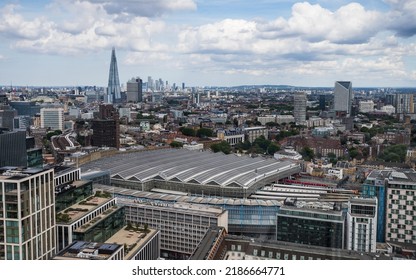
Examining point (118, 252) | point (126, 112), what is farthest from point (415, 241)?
point (126, 112)

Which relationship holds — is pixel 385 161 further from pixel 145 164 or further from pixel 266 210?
pixel 145 164

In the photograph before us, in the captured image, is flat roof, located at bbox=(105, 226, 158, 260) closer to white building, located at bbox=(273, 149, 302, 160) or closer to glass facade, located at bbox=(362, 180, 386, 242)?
glass facade, located at bbox=(362, 180, 386, 242)

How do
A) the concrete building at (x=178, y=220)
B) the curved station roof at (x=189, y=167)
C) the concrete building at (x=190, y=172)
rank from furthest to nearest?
the curved station roof at (x=189, y=167)
the concrete building at (x=190, y=172)
the concrete building at (x=178, y=220)

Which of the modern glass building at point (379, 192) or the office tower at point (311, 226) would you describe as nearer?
the modern glass building at point (379, 192)

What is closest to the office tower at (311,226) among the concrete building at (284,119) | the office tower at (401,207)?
the office tower at (401,207)

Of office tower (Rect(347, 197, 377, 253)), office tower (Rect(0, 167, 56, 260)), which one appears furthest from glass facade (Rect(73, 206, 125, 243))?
office tower (Rect(347, 197, 377, 253))

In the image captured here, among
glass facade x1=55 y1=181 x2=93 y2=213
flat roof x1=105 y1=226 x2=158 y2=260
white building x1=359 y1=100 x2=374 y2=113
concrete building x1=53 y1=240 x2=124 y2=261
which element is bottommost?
flat roof x1=105 y1=226 x2=158 y2=260

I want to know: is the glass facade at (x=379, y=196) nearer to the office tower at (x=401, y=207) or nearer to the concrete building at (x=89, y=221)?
the office tower at (x=401, y=207)
